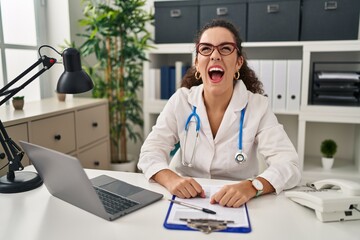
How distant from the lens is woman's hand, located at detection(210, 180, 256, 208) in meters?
1.04

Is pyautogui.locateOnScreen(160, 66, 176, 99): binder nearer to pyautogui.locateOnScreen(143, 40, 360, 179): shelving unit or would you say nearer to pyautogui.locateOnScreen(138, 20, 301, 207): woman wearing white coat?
pyautogui.locateOnScreen(143, 40, 360, 179): shelving unit

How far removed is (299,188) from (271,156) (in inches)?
7.4

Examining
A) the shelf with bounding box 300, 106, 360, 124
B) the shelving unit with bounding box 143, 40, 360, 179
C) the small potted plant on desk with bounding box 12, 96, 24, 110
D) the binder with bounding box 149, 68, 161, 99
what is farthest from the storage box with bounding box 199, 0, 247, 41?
the small potted plant on desk with bounding box 12, 96, 24, 110

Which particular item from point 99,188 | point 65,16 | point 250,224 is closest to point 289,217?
point 250,224

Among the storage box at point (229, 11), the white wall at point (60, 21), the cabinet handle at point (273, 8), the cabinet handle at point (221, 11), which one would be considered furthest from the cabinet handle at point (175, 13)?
the white wall at point (60, 21)

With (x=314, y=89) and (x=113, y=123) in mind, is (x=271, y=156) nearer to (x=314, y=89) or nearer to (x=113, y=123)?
(x=314, y=89)

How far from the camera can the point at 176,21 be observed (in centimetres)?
265

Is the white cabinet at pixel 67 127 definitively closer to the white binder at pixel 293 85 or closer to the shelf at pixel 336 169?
the white binder at pixel 293 85

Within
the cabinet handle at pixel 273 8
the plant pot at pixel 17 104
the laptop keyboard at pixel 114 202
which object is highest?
the cabinet handle at pixel 273 8

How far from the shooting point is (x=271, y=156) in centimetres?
136

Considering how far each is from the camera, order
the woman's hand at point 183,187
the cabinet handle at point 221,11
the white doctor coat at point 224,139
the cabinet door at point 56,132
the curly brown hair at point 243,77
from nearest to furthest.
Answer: the woman's hand at point 183,187 < the white doctor coat at point 224,139 < the curly brown hair at point 243,77 < the cabinet door at point 56,132 < the cabinet handle at point 221,11

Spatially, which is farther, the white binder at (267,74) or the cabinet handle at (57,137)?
the white binder at (267,74)

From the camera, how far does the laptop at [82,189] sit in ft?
2.96

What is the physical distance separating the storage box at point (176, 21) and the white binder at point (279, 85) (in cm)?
71
